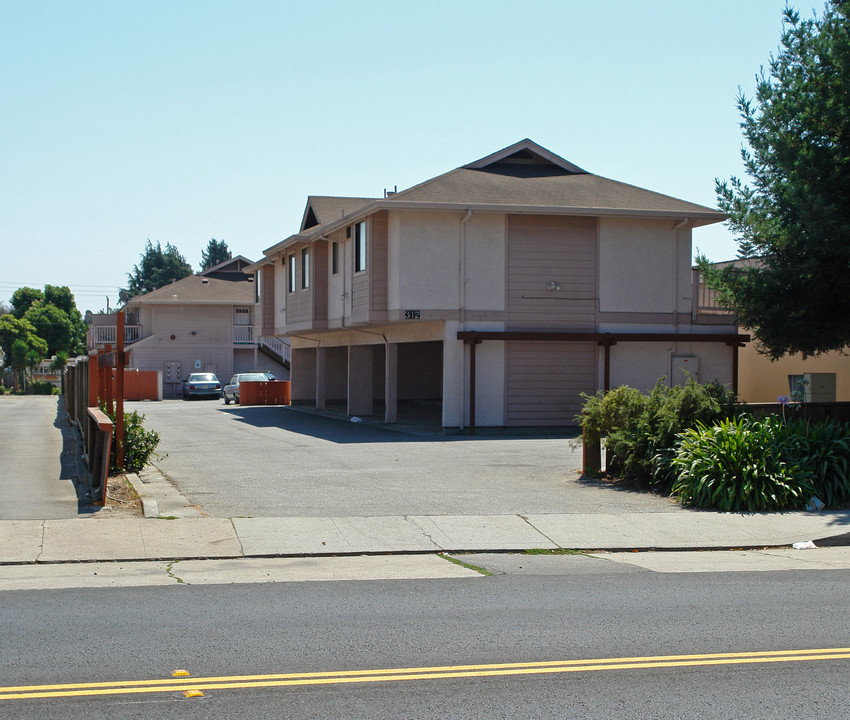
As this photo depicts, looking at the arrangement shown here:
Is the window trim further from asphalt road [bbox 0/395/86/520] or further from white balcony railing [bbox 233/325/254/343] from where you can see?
white balcony railing [bbox 233/325/254/343]

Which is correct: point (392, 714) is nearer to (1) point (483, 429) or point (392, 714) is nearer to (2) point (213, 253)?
(1) point (483, 429)

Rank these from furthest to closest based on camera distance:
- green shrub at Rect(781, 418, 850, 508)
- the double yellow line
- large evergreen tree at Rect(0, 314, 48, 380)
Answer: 1. large evergreen tree at Rect(0, 314, 48, 380)
2. green shrub at Rect(781, 418, 850, 508)
3. the double yellow line

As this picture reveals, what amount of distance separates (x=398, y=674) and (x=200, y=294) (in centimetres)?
5098

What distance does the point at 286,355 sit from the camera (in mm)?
55875

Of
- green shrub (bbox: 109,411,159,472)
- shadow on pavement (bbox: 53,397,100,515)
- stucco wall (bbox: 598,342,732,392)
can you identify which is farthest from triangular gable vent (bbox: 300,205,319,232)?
green shrub (bbox: 109,411,159,472)

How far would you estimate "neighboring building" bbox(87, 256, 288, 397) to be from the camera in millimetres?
54375

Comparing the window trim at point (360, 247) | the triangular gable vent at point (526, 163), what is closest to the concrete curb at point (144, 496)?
the window trim at point (360, 247)

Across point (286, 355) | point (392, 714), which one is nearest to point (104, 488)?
point (392, 714)

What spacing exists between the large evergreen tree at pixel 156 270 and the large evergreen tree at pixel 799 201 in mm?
111136

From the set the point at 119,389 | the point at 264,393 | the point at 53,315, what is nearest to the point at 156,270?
the point at 53,315

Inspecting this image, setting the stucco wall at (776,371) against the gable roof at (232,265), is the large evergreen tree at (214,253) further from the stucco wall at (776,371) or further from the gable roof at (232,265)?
the stucco wall at (776,371)

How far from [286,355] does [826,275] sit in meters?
42.5

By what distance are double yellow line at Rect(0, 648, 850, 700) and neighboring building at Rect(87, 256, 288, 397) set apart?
4911 cm

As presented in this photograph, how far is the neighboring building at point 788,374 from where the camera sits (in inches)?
1099
